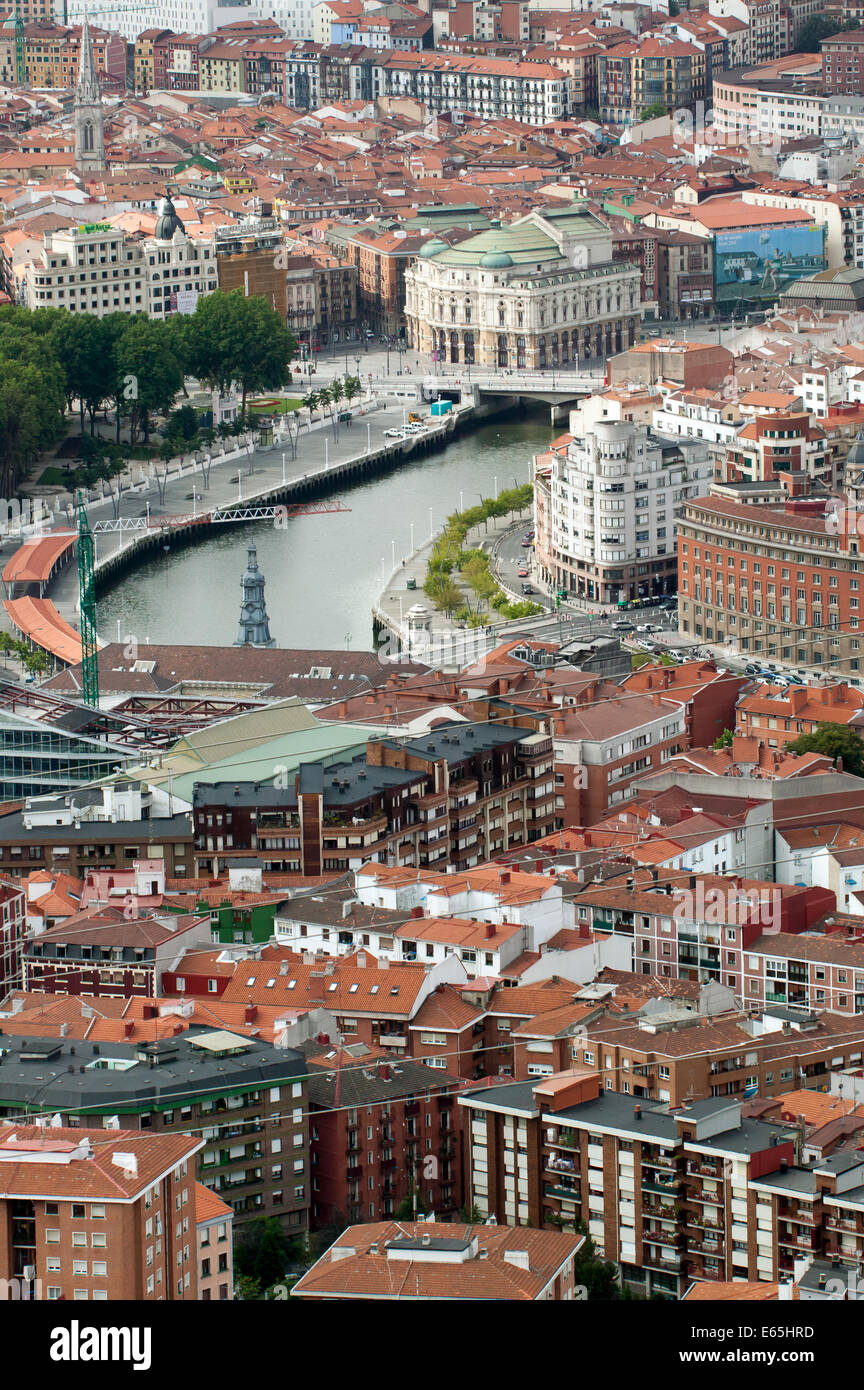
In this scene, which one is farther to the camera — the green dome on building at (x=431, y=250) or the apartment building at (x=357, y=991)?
the green dome on building at (x=431, y=250)

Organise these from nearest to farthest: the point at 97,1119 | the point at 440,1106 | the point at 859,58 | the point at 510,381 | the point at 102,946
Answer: the point at 97,1119, the point at 440,1106, the point at 102,946, the point at 510,381, the point at 859,58

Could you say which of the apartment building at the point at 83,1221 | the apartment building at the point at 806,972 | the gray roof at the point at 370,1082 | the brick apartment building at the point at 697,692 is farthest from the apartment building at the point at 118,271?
the apartment building at the point at 83,1221

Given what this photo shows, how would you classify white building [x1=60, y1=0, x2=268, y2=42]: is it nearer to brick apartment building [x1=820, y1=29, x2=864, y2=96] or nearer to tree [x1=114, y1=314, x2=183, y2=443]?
brick apartment building [x1=820, y1=29, x2=864, y2=96]

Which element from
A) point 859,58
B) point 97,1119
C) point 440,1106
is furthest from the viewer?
point 859,58

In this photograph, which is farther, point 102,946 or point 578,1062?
point 102,946

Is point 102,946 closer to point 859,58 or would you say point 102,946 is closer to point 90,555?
point 90,555

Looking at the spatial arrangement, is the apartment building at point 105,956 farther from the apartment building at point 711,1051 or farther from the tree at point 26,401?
the tree at point 26,401
